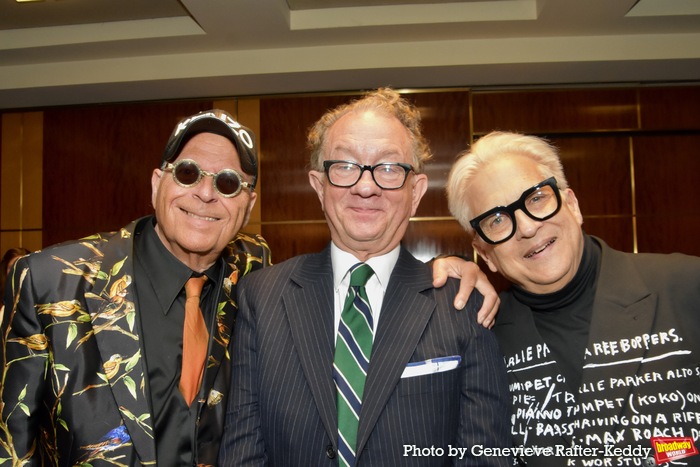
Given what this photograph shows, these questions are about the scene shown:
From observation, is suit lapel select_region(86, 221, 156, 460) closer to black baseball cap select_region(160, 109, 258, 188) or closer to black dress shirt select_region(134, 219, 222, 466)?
black dress shirt select_region(134, 219, 222, 466)

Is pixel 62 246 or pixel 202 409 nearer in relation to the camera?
pixel 202 409

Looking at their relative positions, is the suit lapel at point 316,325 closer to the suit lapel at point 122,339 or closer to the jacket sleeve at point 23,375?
the suit lapel at point 122,339

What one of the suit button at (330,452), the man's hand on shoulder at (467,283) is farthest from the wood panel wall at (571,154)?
the suit button at (330,452)

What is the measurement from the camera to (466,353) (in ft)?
4.75

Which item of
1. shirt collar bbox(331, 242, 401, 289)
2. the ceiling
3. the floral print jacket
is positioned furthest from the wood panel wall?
the floral print jacket

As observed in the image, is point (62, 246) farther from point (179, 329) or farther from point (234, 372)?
point (234, 372)

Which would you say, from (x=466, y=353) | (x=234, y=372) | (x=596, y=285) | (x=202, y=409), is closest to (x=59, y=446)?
(x=202, y=409)

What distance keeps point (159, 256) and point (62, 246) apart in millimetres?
308

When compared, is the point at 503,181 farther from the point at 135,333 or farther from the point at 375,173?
the point at 135,333

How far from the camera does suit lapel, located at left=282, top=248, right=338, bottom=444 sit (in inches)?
53.0

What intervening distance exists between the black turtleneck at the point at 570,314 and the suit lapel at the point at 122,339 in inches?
51.1

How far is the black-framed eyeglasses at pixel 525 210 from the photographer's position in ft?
5.11

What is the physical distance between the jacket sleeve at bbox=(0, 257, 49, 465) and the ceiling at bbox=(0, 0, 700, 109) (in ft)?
10.3

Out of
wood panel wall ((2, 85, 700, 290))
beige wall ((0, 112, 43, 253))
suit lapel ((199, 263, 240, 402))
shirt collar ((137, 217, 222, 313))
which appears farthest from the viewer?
beige wall ((0, 112, 43, 253))
